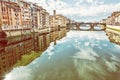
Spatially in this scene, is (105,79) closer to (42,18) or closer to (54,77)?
(54,77)

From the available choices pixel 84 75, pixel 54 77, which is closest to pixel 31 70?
pixel 54 77

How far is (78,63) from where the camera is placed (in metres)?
14.1

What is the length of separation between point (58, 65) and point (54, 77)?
9.87 ft

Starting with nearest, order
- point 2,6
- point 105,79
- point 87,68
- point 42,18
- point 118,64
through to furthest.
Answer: point 105,79 < point 87,68 < point 118,64 < point 2,6 < point 42,18

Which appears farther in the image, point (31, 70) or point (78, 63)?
point (78, 63)

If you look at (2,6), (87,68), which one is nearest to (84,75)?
(87,68)

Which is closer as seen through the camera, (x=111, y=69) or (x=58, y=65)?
(x=111, y=69)

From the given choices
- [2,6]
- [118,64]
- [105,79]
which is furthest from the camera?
[2,6]

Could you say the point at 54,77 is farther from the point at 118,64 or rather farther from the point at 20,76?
the point at 118,64

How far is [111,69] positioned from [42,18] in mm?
58953

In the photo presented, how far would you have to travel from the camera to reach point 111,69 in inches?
Answer: 480

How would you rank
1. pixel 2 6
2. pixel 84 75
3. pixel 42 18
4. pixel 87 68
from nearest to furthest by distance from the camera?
pixel 84 75 < pixel 87 68 < pixel 2 6 < pixel 42 18

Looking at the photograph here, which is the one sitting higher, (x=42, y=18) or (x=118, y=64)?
(x=42, y=18)

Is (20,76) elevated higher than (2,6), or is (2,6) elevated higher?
(2,6)
